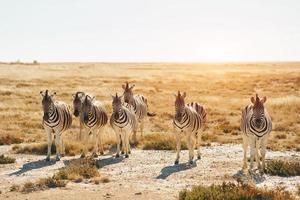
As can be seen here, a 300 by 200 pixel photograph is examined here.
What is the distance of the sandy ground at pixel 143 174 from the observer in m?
14.4

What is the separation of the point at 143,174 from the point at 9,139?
10.2m

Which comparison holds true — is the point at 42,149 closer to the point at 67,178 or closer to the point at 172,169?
the point at 67,178

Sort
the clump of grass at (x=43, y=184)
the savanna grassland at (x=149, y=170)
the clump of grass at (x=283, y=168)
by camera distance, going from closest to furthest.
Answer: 1. the savanna grassland at (x=149, y=170)
2. the clump of grass at (x=43, y=184)
3. the clump of grass at (x=283, y=168)

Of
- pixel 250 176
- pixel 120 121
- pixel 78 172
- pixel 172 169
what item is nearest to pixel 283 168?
pixel 250 176

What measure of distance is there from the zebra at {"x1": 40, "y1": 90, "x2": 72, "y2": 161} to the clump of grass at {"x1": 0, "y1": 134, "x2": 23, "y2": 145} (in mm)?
4629

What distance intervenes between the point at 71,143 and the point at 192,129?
637 centimetres

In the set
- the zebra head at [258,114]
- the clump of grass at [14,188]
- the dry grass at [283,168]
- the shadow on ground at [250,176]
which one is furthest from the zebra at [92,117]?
the dry grass at [283,168]

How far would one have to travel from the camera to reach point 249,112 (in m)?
17.7

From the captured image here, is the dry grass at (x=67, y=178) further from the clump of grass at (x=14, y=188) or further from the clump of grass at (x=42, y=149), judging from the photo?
the clump of grass at (x=42, y=149)

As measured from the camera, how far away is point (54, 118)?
20.1 metres

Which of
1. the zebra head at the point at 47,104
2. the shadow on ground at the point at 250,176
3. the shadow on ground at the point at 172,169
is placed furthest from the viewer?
the zebra head at the point at 47,104

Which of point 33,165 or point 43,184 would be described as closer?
point 43,184

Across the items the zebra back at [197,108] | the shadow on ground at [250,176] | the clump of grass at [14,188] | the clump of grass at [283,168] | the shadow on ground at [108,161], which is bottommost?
the shadow on ground at [108,161]

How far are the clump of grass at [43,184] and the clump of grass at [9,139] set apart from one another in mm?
9725
